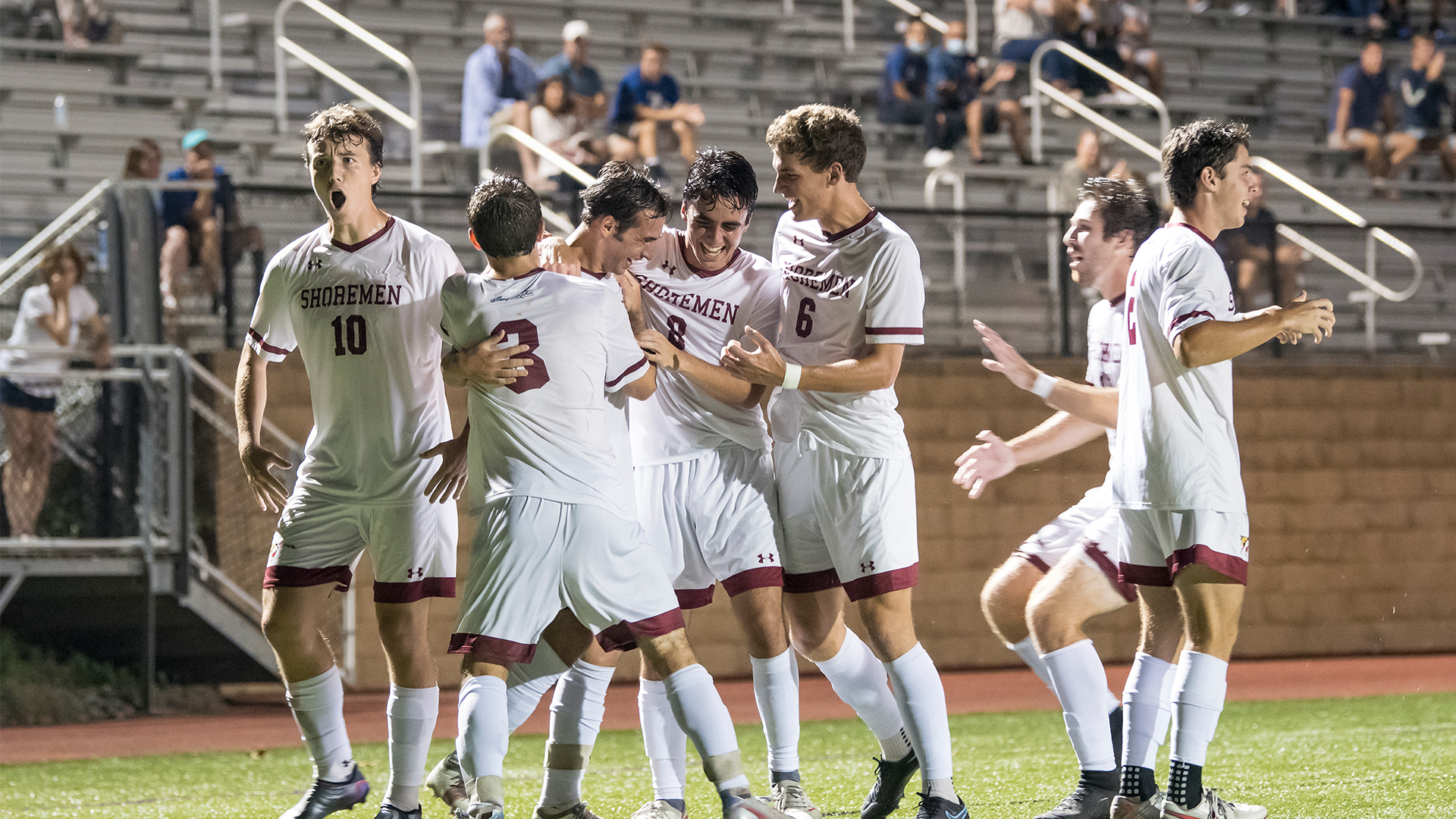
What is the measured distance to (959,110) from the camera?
612 inches

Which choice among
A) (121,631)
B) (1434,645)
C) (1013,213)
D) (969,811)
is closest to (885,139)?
(1013,213)


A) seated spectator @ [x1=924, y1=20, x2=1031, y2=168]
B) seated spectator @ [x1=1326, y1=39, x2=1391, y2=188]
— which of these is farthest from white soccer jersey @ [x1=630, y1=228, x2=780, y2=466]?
seated spectator @ [x1=1326, y1=39, x2=1391, y2=188]

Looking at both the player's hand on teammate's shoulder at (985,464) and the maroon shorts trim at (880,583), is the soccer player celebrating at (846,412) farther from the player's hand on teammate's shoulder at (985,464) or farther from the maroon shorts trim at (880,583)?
the player's hand on teammate's shoulder at (985,464)

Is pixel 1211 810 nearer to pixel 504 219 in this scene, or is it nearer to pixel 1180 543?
pixel 1180 543

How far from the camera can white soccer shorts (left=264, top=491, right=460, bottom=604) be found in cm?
514

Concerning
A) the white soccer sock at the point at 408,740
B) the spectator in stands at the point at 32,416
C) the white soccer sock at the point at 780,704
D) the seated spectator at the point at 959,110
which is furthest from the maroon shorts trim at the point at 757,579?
the seated spectator at the point at 959,110

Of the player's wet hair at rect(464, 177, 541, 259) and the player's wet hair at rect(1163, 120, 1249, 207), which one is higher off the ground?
the player's wet hair at rect(1163, 120, 1249, 207)

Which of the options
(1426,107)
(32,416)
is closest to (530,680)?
(32,416)

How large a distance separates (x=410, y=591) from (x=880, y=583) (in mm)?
1430

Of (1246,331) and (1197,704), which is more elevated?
(1246,331)

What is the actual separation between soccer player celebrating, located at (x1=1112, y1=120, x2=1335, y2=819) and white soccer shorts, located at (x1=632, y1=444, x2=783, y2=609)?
1.10 metres

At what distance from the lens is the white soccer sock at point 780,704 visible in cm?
545

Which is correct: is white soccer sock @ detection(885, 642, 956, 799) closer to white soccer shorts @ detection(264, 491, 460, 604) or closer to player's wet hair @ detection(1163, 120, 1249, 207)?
white soccer shorts @ detection(264, 491, 460, 604)

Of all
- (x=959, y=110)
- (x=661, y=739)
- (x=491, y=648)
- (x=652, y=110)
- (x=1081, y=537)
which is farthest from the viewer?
(x=959, y=110)
